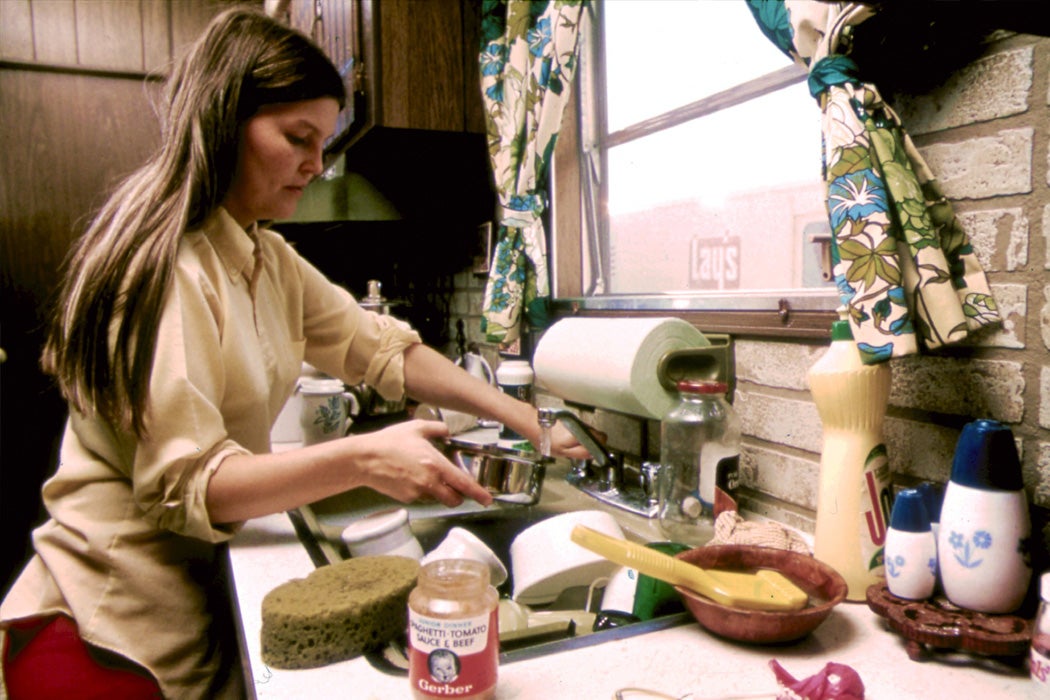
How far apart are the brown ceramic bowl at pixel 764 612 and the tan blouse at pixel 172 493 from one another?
63 cm

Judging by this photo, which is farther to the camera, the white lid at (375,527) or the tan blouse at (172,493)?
the white lid at (375,527)

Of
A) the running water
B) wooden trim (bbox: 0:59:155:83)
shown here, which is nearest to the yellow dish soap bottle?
the running water

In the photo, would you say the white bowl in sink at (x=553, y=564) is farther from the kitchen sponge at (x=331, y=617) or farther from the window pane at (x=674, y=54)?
the window pane at (x=674, y=54)

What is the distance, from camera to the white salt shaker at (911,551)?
2.32 feet

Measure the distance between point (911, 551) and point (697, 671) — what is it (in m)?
0.26

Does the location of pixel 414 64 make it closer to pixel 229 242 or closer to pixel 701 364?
pixel 229 242

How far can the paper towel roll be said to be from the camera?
45.7 inches

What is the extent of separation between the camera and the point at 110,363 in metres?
0.90

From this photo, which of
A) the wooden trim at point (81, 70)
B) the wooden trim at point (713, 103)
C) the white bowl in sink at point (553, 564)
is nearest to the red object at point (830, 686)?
the white bowl in sink at point (553, 564)

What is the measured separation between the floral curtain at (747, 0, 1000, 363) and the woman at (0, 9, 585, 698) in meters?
0.57

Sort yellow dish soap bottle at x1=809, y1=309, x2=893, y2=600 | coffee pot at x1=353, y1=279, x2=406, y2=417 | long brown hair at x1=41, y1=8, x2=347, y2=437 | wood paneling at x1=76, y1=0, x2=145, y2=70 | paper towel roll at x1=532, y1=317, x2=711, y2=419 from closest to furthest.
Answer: yellow dish soap bottle at x1=809, y1=309, x2=893, y2=600 < long brown hair at x1=41, y1=8, x2=347, y2=437 < paper towel roll at x1=532, y1=317, x2=711, y2=419 < coffee pot at x1=353, y1=279, x2=406, y2=417 < wood paneling at x1=76, y1=0, x2=145, y2=70

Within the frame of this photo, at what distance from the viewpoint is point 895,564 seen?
716 mm

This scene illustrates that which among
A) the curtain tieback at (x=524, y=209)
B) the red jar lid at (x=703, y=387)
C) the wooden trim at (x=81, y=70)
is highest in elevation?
the wooden trim at (x=81, y=70)

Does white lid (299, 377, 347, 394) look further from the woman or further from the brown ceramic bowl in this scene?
the brown ceramic bowl
